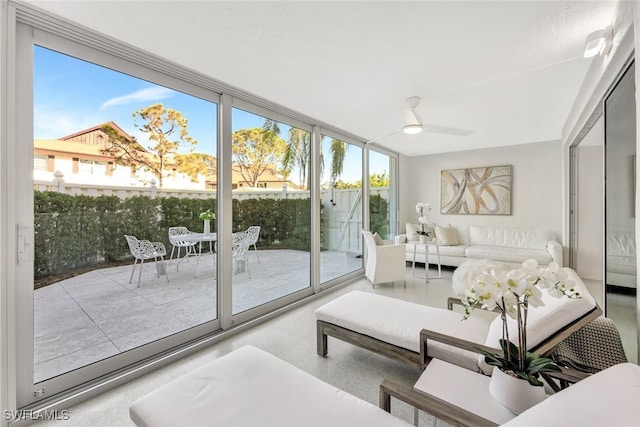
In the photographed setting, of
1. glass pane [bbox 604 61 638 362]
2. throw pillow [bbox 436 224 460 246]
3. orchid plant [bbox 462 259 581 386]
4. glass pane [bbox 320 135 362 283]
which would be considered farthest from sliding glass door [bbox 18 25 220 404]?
throw pillow [bbox 436 224 460 246]

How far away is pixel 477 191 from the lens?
5.80m

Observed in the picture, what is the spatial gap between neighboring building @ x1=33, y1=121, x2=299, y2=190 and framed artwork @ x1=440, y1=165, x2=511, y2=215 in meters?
5.46

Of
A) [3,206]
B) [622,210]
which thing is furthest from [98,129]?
[622,210]

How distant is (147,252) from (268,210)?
54.4 inches

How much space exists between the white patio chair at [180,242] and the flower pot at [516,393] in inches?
99.3

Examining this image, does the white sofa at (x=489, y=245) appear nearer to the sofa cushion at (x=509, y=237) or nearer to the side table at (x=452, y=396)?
the sofa cushion at (x=509, y=237)

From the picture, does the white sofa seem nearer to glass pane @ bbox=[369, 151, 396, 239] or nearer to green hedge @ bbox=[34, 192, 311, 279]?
glass pane @ bbox=[369, 151, 396, 239]

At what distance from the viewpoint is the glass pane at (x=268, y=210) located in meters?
3.04

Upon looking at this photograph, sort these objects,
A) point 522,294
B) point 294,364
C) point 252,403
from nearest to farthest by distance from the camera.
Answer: point 522,294, point 252,403, point 294,364

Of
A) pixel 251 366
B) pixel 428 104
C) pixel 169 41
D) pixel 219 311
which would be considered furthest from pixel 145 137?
pixel 428 104

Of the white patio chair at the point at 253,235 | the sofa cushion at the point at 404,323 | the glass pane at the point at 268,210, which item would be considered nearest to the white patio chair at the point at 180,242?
the glass pane at the point at 268,210

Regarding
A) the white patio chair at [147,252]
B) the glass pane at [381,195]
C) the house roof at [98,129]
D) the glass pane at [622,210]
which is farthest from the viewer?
the glass pane at [381,195]

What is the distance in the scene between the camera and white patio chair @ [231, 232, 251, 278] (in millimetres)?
2976

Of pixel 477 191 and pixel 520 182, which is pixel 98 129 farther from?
pixel 520 182
